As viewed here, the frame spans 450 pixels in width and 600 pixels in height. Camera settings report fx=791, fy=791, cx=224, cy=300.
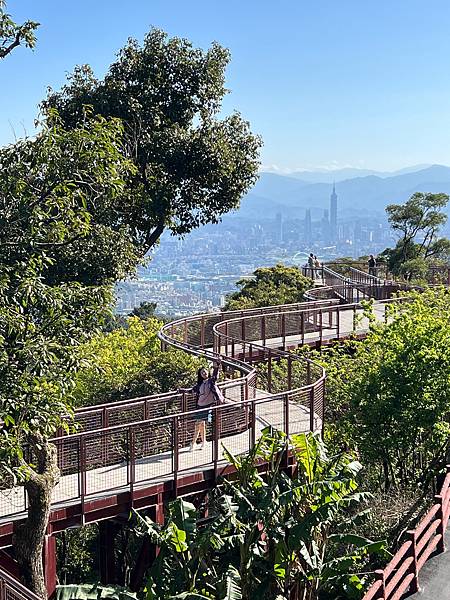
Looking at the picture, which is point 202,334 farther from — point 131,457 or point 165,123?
point 131,457

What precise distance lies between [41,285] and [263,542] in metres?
6.70

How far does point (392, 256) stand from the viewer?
5441 cm

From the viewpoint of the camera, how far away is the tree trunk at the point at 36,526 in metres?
11.2

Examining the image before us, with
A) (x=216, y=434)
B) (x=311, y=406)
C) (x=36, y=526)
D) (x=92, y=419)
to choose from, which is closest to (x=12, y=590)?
(x=36, y=526)

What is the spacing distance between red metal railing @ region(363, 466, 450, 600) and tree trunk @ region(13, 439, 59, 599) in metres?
4.62

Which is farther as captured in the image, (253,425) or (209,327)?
(209,327)

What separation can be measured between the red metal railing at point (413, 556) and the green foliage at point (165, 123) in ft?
48.9

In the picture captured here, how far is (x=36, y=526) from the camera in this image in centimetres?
1130

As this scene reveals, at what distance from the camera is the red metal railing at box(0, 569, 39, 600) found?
8477 mm

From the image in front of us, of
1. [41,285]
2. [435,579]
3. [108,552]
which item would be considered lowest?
[108,552]

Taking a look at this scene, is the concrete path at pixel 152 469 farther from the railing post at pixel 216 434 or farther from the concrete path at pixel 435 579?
the concrete path at pixel 435 579

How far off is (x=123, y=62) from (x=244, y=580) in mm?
19467

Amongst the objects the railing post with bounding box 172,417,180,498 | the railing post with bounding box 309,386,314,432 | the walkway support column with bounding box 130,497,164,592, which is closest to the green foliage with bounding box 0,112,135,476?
the railing post with bounding box 172,417,180,498

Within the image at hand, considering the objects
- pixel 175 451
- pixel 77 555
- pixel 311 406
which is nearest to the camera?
pixel 175 451
